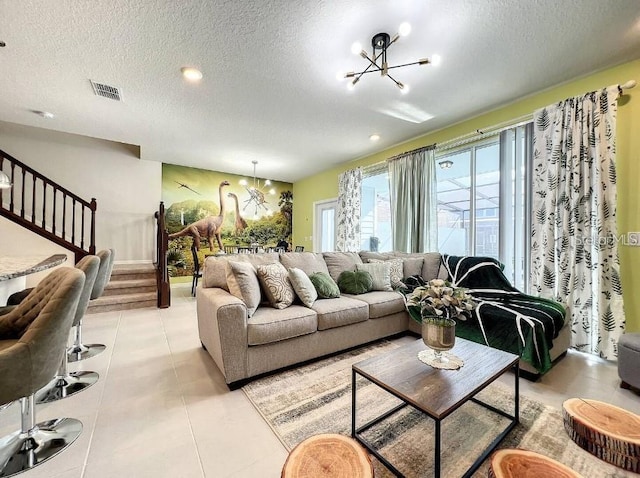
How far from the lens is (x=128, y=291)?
441cm

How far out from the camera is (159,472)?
1.29m

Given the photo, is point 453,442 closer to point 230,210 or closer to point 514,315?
point 514,315

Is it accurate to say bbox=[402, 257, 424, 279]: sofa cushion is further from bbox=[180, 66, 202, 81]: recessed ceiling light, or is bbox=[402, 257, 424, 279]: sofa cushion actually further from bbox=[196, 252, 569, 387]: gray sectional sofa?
bbox=[180, 66, 202, 81]: recessed ceiling light

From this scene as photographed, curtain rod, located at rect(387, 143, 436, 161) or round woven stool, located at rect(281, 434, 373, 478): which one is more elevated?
curtain rod, located at rect(387, 143, 436, 161)

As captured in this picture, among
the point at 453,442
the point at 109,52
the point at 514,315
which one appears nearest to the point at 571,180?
the point at 514,315

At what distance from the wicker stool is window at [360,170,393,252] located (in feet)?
10.5

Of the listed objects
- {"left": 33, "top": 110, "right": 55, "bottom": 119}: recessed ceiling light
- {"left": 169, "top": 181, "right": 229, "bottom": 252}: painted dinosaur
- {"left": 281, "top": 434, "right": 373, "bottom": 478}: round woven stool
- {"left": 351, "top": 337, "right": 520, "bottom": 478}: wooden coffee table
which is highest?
{"left": 33, "top": 110, "right": 55, "bottom": 119}: recessed ceiling light

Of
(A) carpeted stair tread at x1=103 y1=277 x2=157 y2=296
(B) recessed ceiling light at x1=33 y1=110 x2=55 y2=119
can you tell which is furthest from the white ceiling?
(A) carpeted stair tread at x1=103 y1=277 x2=157 y2=296

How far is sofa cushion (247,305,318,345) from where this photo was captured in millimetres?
2055

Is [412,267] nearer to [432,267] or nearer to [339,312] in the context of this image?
[432,267]

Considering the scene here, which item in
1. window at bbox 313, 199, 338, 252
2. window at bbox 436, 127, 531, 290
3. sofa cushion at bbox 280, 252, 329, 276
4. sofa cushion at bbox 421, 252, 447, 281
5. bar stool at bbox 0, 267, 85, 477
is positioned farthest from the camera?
Answer: window at bbox 313, 199, 338, 252

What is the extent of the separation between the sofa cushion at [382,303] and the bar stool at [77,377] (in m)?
2.28

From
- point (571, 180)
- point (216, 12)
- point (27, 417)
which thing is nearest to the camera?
point (27, 417)

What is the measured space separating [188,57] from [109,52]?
0.65m
